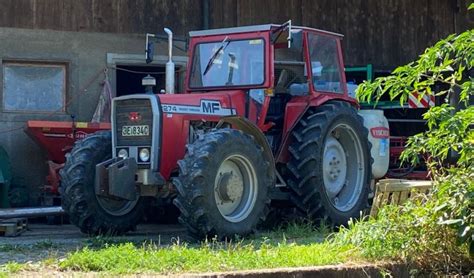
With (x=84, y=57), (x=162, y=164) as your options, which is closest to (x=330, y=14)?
(x=84, y=57)

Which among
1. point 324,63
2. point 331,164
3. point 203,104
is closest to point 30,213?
point 203,104

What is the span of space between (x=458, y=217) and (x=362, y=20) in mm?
10684

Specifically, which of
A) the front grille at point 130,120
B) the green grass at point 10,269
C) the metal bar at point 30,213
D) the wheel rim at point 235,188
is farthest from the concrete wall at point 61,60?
the green grass at point 10,269

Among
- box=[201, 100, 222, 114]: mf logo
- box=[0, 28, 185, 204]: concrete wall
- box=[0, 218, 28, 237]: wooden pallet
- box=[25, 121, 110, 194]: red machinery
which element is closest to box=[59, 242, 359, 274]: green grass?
box=[201, 100, 222, 114]: mf logo

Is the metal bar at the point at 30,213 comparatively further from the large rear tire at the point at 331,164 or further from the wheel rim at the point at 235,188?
the large rear tire at the point at 331,164

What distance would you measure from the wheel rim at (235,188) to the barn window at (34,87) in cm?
537

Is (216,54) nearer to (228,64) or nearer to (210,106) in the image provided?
(228,64)

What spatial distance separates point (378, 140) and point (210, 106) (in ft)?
12.0

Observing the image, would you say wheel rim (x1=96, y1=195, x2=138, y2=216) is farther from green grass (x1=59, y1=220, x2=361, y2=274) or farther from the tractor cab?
green grass (x1=59, y1=220, x2=361, y2=274)

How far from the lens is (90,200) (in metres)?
9.91

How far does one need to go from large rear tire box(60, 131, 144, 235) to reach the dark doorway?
479 centimetres

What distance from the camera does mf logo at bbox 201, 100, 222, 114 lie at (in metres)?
10.1

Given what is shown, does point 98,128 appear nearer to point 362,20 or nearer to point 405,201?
point 405,201

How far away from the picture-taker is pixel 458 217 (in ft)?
24.5
